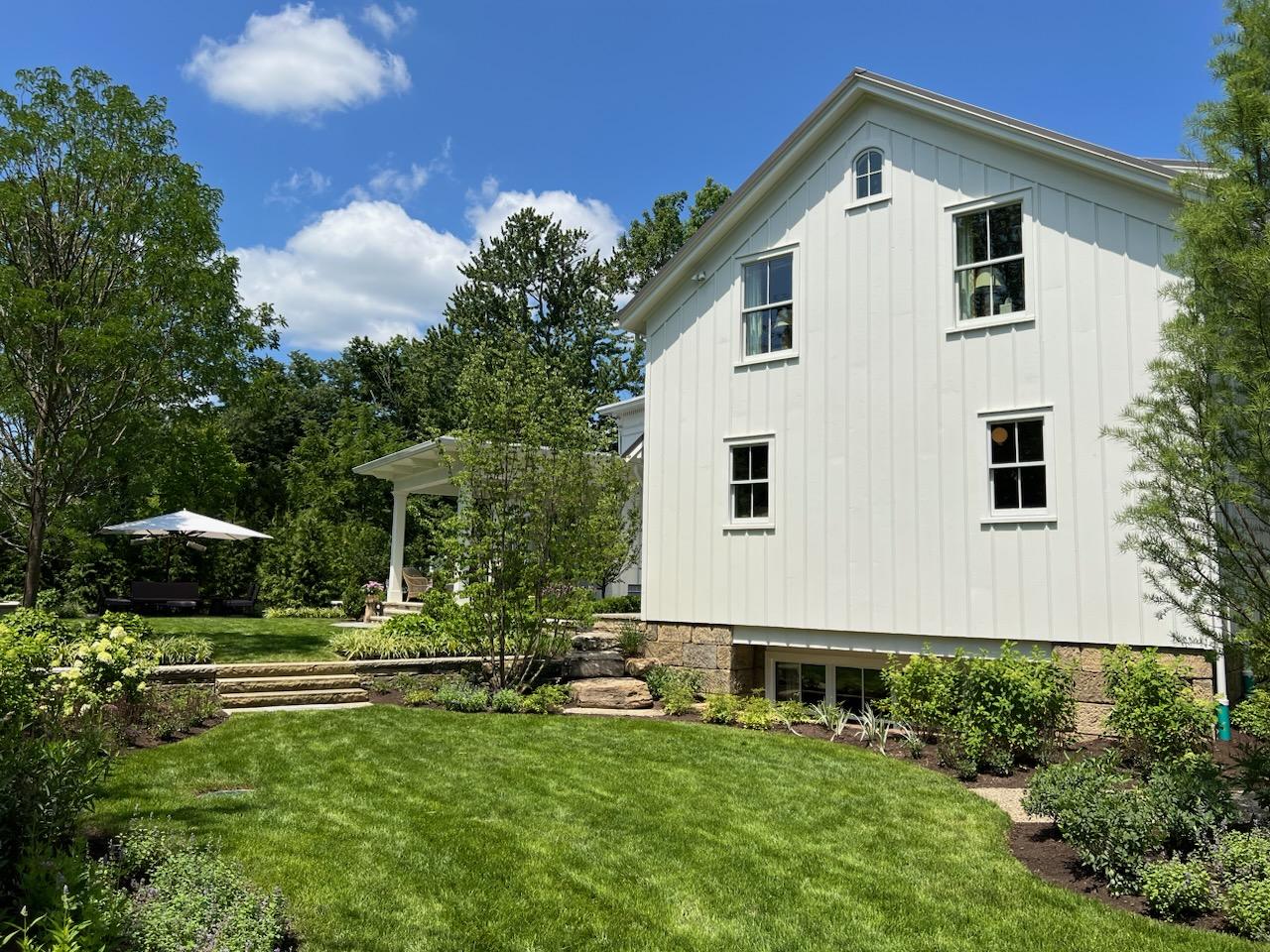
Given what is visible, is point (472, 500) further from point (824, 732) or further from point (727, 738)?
point (824, 732)

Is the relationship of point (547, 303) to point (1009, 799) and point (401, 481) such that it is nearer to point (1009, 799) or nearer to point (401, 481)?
point (401, 481)

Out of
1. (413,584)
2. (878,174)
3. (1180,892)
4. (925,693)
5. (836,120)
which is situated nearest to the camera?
(1180,892)

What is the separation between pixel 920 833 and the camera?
5.89 meters

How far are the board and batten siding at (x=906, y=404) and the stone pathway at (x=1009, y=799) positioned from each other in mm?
2530

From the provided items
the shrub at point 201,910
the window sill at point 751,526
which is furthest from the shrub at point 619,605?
the shrub at point 201,910

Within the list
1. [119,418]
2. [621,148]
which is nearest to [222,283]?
[119,418]

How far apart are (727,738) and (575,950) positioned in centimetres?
521

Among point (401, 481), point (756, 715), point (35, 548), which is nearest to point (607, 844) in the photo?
point (756, 715)

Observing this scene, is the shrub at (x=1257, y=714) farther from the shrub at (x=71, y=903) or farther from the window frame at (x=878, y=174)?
the window frame at (x=878, y=174)

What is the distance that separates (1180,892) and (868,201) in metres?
8.70

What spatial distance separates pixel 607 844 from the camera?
5449 millimetres

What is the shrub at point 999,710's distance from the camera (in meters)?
7.87

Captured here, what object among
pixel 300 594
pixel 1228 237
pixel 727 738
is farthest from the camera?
pixel 300 594

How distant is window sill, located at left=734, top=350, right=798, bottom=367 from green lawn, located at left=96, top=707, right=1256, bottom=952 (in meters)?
5.22
